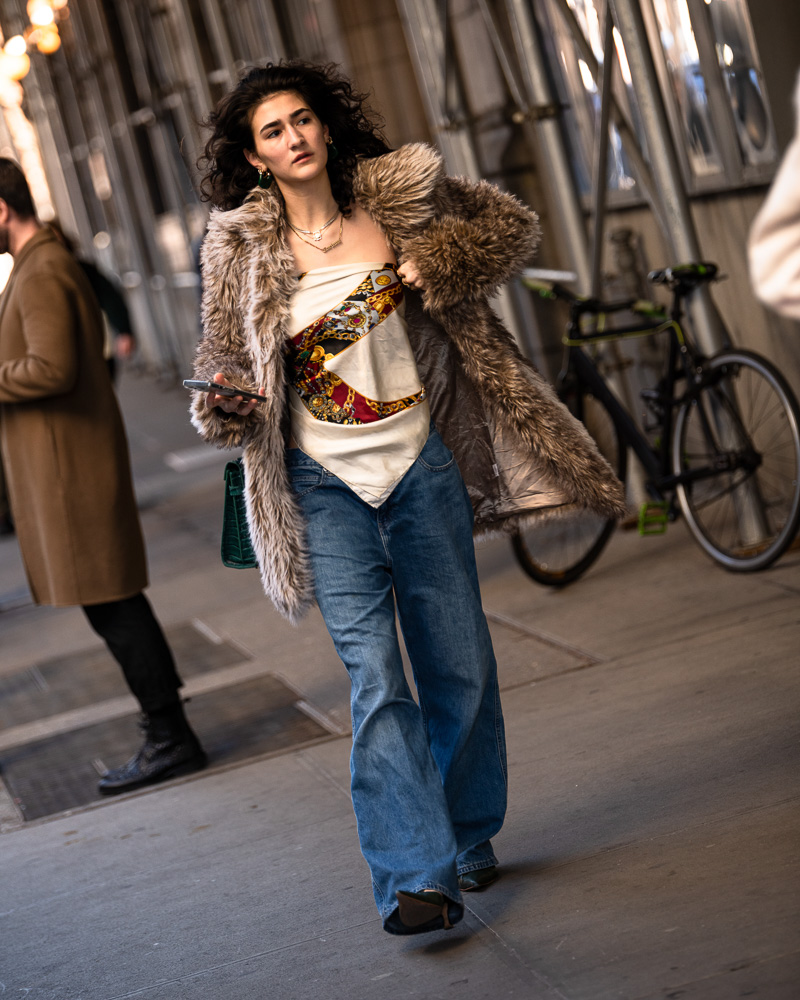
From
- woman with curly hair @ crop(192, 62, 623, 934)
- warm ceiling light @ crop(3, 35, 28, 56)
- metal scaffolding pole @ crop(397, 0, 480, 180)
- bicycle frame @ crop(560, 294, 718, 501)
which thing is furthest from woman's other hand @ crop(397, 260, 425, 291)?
warm ceiling light @ crop(3, 35, 28, 56)

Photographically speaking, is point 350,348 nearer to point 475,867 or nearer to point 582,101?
point 475,867

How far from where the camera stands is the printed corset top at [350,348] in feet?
11.0

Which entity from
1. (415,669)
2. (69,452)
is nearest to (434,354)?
(415,669)

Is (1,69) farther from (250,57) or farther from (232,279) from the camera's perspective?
(232,279)

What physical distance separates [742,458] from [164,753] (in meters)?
2.57

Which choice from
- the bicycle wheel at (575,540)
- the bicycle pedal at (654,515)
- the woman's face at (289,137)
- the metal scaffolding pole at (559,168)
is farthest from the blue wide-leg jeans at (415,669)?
the metal scaffolding pole at (559,168)

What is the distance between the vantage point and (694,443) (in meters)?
6.38

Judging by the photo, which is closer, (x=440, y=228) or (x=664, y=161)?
(x=440, y=228)

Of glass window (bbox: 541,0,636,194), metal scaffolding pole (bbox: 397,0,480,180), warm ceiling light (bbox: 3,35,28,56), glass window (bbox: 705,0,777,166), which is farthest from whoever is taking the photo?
warm ceiling light (bbox: 3,35,28,56)

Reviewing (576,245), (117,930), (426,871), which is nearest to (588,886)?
(426,871)

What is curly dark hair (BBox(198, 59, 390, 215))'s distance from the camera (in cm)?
347

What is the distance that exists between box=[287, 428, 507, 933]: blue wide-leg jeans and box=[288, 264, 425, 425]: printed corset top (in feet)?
0.48

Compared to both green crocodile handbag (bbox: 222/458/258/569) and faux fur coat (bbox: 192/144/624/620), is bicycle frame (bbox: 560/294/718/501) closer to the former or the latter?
faux fur coat (bbox: 192/144/624/620)

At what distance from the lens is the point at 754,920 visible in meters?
3.02
